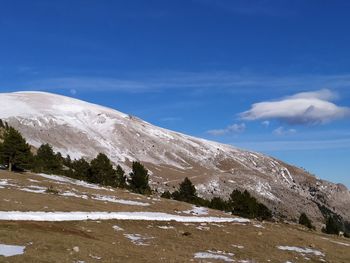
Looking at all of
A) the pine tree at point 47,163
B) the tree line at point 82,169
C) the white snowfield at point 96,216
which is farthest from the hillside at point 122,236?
the pine tree at point 47,163

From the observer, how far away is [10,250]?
2867 centimetres

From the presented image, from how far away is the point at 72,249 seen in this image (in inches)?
1227

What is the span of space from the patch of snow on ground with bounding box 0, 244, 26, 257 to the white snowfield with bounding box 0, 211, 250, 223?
34.0ft

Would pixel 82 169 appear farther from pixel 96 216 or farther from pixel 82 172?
pixel 96 216

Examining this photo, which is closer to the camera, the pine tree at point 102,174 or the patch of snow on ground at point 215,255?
the patch of snow on ground at point 215,255

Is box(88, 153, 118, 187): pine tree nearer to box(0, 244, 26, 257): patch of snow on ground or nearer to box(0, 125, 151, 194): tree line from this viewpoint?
box(0, 125, 151, 194): tree line

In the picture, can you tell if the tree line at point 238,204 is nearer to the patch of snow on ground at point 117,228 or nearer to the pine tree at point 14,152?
the pine tree at point 14,152

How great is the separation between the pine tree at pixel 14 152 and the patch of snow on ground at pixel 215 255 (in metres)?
53.9

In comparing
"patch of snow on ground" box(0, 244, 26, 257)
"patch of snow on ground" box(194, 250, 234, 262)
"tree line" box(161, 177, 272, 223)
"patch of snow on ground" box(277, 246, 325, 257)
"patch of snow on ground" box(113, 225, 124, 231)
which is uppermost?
"tree line" box(161, 177, 272, 223)

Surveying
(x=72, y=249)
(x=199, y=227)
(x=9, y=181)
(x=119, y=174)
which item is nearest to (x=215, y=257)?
(x=72, y=249)

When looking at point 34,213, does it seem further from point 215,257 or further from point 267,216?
point 267,216

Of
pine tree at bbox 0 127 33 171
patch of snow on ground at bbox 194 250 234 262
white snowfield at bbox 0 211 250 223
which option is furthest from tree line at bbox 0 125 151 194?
patch of snow on ground at bbox 194 250 234 262

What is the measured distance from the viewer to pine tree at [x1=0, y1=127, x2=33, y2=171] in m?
81.9

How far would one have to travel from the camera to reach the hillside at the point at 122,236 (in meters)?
31.4
